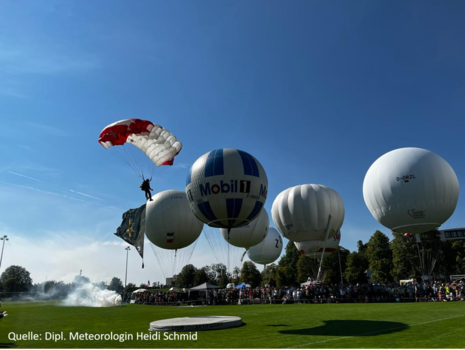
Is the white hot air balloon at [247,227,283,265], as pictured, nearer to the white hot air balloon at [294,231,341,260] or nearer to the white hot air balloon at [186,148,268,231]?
the white hot air balloon at [294,231,341,260]

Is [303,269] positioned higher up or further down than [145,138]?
further down

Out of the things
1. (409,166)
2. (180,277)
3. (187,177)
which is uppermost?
(409,166)

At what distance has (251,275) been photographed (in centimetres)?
10000

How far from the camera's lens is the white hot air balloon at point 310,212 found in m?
36.0

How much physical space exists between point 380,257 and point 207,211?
60607 mm

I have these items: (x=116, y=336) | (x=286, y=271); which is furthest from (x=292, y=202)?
(x=286, y=271)

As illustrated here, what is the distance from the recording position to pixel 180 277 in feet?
407

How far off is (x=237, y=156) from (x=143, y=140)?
958cm

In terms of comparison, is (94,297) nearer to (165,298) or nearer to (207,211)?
(165,298)

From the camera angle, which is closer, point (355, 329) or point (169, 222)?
point (355, 329)

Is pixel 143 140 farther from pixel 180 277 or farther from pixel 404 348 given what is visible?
pixel 180 277

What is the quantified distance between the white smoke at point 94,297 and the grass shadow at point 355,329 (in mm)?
29892

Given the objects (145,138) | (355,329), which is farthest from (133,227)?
(355,329)

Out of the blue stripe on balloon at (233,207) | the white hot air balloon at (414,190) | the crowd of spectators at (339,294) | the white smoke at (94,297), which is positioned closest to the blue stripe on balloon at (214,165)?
the blue stripe on balloon at (233,207)
